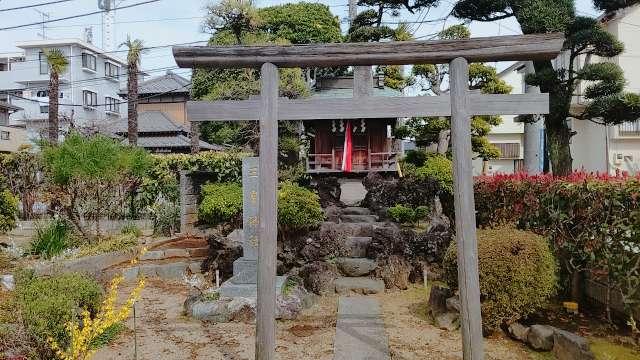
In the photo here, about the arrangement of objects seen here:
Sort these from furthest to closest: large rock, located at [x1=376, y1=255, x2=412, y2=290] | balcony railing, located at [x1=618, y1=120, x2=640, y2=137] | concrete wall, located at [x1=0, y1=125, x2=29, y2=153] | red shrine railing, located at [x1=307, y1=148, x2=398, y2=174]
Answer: concrete wall, located at [x1=0, y1=125, x2=29, y2=153], balcony railing, located at [x1=618, y1=120, x2=640, y2=137], red shrine railing, located at [x1=307, y1=148, x2=398, y2=174], large rock, located at [x1=376, y1=255, x2=412, y2=290]

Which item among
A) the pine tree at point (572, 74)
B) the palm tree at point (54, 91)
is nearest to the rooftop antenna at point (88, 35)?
the palm tree at point (54, 91)

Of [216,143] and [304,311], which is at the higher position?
[216,143]

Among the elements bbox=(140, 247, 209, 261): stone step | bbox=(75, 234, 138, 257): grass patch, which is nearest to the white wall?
bbox=(75, 234, 138, 257): grass patch

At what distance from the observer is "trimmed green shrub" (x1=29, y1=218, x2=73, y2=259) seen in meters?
9.79

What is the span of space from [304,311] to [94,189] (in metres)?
6.84

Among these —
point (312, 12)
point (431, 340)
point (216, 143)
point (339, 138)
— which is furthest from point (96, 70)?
point (431, 340)

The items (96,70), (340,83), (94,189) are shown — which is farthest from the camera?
(96,70)

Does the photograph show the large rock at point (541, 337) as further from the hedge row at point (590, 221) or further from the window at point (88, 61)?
the window at point (88, 61)

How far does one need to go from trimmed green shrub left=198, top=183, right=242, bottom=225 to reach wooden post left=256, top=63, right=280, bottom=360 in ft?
27.5

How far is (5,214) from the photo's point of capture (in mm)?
9898

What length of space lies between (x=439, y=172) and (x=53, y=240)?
9872 millimetres

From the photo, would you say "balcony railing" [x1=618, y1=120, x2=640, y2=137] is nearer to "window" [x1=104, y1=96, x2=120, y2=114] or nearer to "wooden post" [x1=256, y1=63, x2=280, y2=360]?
"wooden post" [x1=256, y1=63, x2=280, y2=360]

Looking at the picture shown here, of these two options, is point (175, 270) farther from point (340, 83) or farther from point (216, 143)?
point (216, 143)

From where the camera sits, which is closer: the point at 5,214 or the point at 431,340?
the point at 431,340
